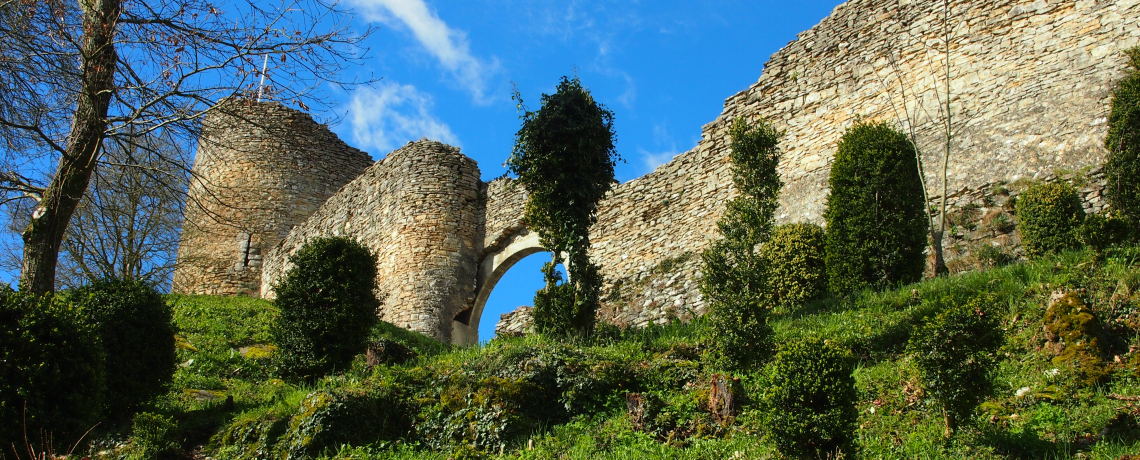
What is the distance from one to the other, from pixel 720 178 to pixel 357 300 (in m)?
5.75

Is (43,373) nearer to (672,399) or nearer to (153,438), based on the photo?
(153,438)

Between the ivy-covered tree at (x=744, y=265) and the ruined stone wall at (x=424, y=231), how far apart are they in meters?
6.49

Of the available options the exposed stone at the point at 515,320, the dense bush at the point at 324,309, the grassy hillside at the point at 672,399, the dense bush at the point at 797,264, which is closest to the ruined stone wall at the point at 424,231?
the exposed stone at the point at 515,320

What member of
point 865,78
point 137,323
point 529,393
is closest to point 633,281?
point 865,78

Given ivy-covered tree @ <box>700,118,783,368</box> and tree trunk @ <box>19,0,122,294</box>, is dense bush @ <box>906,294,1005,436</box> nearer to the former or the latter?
ivy-covered tree @ <box>700,118,783,368</box>

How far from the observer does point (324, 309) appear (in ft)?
34.3

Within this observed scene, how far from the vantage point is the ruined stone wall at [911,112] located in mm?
10328

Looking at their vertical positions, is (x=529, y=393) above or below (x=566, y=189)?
below

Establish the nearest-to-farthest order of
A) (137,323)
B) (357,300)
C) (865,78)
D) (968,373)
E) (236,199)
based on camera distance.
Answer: (968,373) → (137,323) → (357,300) → (865,78) → (236,199)

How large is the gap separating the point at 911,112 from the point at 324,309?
7679mm

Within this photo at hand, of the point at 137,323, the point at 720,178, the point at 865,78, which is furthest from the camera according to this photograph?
the point at 720,178

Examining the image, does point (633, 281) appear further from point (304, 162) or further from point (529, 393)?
point (304, 162)

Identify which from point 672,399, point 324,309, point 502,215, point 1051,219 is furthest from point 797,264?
point 502,215

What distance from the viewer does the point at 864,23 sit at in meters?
12.8
